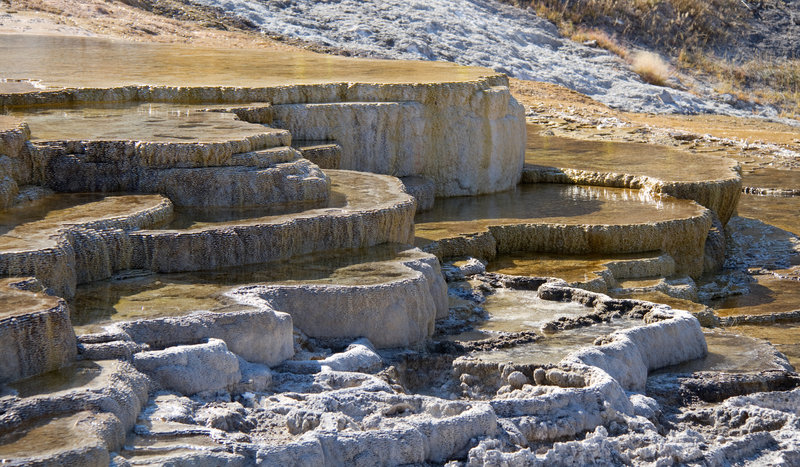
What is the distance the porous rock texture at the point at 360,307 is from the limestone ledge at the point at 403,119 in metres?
3.15

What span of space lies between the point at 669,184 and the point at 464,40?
27.4ft

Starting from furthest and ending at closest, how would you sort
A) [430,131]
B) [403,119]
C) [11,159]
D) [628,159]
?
1. [628,159]
2. [430,131]
3. [403,119]
4. [11,159]

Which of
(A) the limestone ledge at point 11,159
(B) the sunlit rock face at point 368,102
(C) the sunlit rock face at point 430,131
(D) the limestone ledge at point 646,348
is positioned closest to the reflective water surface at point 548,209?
(C) the sunlit rock face at point 430,131

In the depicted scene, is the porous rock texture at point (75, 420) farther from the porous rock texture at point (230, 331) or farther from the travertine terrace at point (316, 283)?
the porous rock texture at point (230, 331)

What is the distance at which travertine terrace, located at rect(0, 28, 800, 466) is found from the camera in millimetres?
4648

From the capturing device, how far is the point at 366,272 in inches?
253

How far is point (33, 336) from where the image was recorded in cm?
455

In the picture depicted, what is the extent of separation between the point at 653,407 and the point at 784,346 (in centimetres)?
237

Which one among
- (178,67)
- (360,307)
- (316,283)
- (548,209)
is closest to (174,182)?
(316,283)

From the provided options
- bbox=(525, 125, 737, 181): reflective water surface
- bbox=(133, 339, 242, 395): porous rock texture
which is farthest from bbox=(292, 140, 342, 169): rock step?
bbox=(133, 339, 242, 395): porous rock texture

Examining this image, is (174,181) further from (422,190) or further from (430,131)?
(430,131)

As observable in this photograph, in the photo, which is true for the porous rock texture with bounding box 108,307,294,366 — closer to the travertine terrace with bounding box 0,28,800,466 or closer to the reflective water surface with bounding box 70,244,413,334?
the travertine terrace with bounding box 0,28,800,466

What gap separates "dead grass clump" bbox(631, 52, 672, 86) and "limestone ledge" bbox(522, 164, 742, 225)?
9.16m

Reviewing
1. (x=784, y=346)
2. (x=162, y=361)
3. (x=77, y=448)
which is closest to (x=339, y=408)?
(x=162, y=361)
